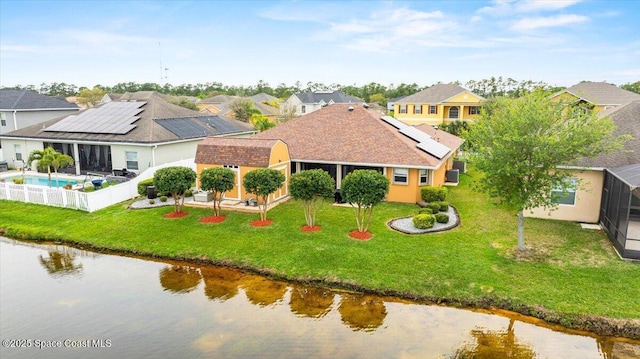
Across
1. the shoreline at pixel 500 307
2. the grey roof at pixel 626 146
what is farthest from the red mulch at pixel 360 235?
the grey roof at pixel 626 146

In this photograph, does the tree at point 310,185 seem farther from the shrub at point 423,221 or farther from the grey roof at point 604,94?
the grey roof at point 604,94

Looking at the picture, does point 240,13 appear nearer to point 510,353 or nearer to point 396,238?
point 396,238

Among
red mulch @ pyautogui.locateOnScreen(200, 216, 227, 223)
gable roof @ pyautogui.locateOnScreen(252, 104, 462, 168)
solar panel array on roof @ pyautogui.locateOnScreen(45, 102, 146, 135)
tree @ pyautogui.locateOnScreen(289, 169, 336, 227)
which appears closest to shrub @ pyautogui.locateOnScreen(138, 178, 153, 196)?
red mulch @ pyautogui.locateOnScreen(200, 216, 227, 223)

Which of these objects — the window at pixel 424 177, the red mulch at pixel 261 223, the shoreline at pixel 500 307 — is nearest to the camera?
the shoreline at pixel 500 307

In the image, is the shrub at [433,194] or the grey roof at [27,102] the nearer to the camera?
the shrub at [433,194]

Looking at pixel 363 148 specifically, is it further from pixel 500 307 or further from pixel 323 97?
pixel 323 97

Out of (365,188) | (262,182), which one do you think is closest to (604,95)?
(365,188)
